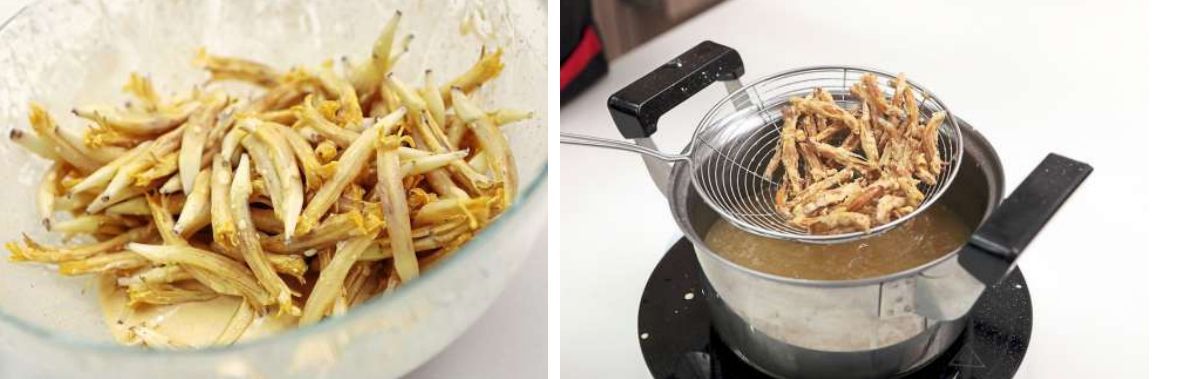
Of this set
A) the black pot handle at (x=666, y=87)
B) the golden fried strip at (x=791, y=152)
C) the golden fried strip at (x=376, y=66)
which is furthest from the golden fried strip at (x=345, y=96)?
the golden fried strip at (x=791, y=152)

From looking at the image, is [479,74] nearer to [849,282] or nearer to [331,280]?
[331,280]

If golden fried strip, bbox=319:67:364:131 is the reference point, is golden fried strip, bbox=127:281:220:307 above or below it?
below

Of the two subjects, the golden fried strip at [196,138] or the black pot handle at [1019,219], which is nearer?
the black pot handle at [1019,219]

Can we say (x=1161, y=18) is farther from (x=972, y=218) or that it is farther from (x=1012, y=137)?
(x=972, y=218)

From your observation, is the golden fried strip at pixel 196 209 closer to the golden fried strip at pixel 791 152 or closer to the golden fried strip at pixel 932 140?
the golden fried strip at pixel 791 152

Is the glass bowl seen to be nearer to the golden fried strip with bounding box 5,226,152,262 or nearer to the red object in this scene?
the golden fried strip with bounding box 5,226,152,262

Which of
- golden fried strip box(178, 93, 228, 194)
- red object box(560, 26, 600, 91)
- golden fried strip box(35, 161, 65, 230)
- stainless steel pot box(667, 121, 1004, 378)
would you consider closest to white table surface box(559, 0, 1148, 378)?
red object box(560, 26, 600, 91)
